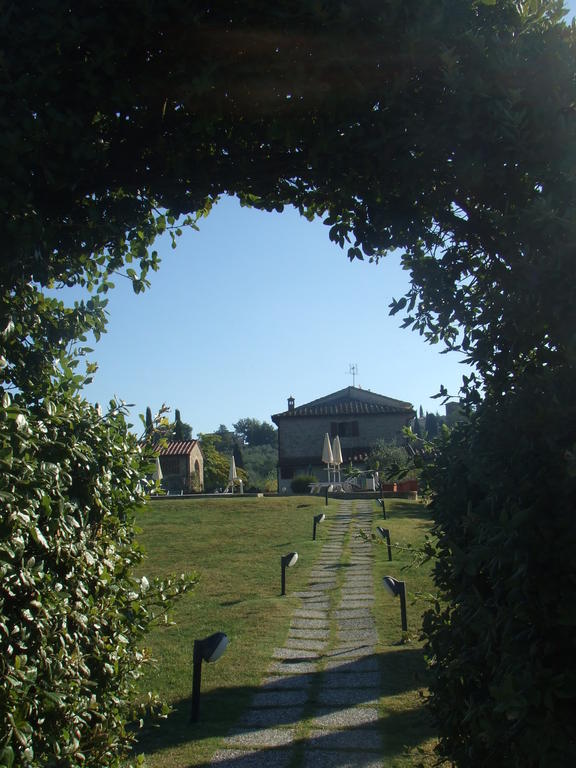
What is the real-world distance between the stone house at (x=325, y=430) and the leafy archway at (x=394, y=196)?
4168cm

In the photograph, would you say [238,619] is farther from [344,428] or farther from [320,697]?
[344,428]

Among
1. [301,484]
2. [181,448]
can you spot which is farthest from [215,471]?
[301,484]

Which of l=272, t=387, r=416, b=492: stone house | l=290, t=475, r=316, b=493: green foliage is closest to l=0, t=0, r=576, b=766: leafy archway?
l=290, t=475, r=316, b=493: green foliage

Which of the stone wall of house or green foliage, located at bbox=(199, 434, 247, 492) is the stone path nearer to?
the stone wall of house

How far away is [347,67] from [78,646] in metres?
2.91

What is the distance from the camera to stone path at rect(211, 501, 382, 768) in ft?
15.6

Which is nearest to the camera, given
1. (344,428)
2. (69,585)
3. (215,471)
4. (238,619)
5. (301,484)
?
(69,585)

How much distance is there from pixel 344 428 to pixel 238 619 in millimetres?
37441

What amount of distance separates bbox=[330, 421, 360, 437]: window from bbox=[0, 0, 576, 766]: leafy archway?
141 ft

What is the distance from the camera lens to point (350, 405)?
48.2 metres

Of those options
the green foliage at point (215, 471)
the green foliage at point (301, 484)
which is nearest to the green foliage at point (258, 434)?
the green foliage at point (215, 471)

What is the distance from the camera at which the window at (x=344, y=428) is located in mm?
46334

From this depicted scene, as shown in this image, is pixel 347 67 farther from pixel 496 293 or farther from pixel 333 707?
pixel 333 707

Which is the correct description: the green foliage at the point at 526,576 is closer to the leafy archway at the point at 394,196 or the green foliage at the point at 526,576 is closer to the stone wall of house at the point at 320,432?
the leafy archway at the point at 394,196
